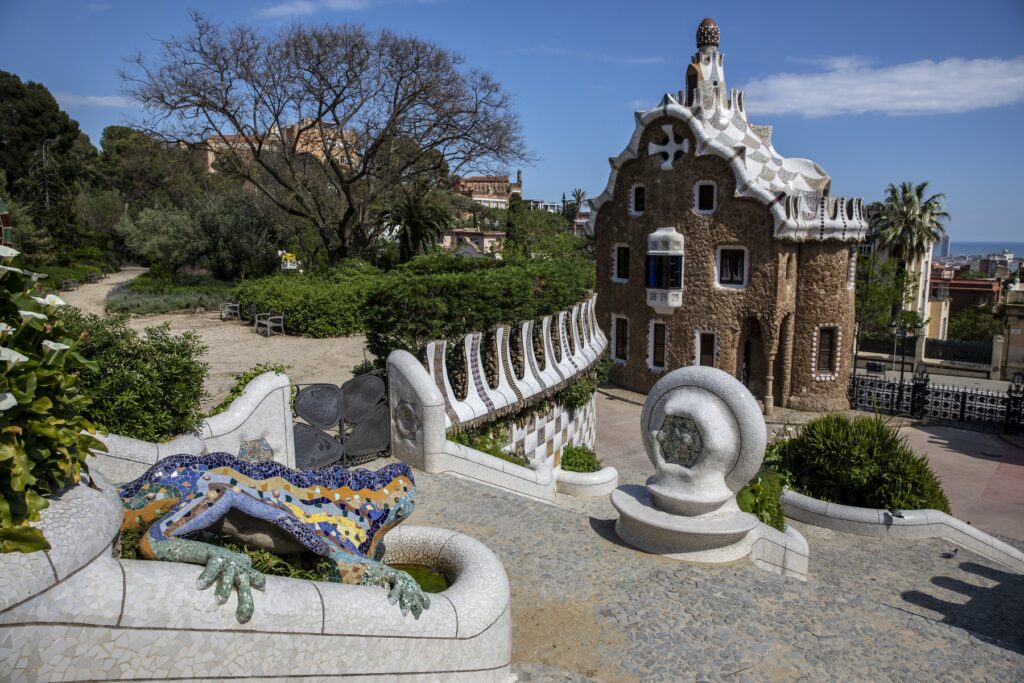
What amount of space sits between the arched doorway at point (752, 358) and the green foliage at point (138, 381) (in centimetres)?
1952

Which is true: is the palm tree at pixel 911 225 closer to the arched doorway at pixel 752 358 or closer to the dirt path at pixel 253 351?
Answer: the arched doorway at pixel 752 358

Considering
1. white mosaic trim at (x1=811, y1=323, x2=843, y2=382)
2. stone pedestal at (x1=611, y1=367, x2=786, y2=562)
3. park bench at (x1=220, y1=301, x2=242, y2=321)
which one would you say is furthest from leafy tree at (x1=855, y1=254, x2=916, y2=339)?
stone pedestal at (x1=611, y1=367, x2=786, y2=562)

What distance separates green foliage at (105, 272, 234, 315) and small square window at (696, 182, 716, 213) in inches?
628

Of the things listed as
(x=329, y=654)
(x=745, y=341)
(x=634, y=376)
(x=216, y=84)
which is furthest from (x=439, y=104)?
(x=329, y=654)

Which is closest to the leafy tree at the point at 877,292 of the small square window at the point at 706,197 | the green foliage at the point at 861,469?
the small square window at the point at 706,197

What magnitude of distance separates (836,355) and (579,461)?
46.5 ft

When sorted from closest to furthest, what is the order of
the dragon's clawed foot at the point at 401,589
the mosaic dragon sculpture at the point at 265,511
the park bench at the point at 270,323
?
1. the mosaic dragon sculpture at the point at 265,511
2. the dragon's clawed foot at the point at 401,589
3. the park bench at the point at 270,323

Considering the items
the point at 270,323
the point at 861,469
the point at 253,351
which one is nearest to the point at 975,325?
the point at 861,469

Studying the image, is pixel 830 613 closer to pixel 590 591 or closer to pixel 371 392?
pixel 590 591

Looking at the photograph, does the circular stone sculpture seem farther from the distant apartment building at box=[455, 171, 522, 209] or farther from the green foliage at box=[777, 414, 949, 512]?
the distant apartment building at box=[455, 171, 522, 209]

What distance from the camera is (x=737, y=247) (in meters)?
23.0

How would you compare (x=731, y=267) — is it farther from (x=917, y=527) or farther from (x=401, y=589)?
(x=401, y=589)

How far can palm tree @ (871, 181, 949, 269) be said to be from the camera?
4512cm

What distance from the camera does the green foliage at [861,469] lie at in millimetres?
11586
